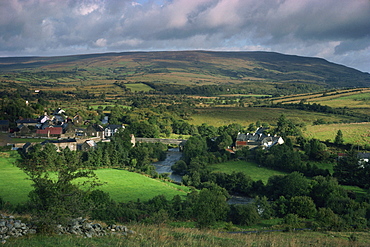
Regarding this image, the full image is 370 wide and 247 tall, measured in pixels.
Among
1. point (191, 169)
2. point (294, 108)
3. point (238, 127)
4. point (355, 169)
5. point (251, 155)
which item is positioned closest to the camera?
point (355, 169)

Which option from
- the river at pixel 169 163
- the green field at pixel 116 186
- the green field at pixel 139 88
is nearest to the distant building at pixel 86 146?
the green field at pixel 116 186

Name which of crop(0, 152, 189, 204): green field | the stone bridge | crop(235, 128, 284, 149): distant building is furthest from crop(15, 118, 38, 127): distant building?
crop(235, 128, 284, 149): distant building

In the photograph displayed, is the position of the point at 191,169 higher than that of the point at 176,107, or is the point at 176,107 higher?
the point at 176,107

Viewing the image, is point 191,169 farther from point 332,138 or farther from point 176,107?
point 176,107

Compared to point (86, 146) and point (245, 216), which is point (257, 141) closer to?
point (86, 146)

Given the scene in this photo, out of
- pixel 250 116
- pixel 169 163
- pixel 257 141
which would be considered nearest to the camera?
pixel 169 163

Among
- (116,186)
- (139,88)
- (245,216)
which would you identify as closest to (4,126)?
(116,186)

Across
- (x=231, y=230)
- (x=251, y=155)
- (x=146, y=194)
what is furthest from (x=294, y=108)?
(x=231, y=230)
